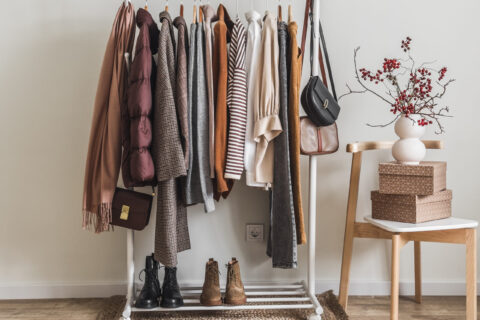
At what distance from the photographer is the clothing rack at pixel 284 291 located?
164 centimetres

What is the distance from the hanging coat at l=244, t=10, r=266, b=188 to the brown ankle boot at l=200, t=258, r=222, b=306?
43 cm

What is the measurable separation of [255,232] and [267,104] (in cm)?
73

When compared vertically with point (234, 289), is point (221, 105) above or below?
above

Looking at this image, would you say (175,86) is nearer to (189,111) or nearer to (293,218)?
(189,111)

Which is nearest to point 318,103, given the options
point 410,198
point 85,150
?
point 410,198

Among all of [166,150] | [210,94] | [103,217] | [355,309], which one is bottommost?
[355,309]

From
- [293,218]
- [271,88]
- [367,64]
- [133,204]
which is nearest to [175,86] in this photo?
[271,88]

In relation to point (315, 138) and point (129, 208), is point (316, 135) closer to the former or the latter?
point (315, 138)

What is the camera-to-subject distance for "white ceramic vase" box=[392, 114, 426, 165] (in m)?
1.60

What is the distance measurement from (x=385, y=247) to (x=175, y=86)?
51.4 inches

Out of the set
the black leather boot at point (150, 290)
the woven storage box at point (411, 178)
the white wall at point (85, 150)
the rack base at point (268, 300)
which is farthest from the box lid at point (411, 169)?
the black leather boot at point (150, 290)

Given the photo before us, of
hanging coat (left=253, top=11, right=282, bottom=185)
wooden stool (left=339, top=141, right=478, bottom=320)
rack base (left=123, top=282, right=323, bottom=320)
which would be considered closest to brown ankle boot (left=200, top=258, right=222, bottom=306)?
rack base (left=123, top=282, right=323, bottom=320)

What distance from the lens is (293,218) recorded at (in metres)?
1.52

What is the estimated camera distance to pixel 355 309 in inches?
71.6
